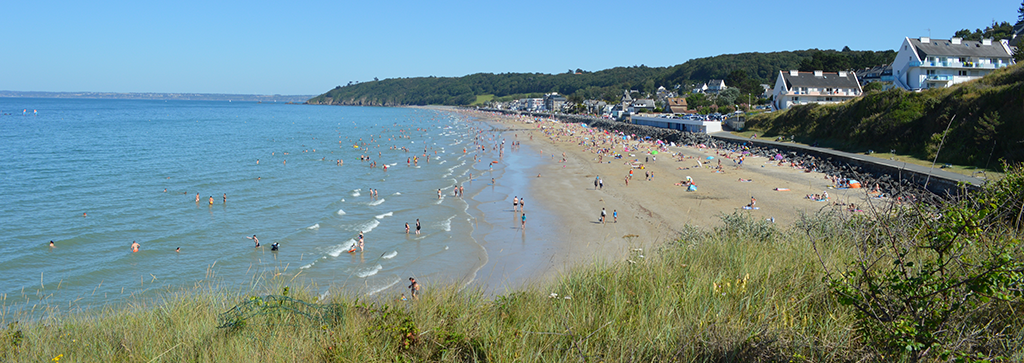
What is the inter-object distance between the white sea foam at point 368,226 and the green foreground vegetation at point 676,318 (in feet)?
50.4

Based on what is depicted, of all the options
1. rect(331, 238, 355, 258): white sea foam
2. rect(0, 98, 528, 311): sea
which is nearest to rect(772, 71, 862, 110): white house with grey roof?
rect(0, 98, 528, 311): sea

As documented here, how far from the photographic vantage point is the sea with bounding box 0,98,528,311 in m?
15.4

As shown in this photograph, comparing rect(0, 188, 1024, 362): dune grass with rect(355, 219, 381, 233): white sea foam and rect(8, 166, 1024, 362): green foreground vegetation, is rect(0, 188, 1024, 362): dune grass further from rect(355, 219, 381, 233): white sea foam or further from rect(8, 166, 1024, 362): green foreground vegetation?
rect(355, 219, 381, 233): white sea foam

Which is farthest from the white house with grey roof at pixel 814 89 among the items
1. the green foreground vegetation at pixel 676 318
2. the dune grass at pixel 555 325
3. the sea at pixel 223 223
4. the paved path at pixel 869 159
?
the dune grass at pixel 555 325

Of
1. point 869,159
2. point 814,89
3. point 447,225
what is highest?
point 814,89

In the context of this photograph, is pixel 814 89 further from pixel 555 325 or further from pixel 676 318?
pixel 555 325

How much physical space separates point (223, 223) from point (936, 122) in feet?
121

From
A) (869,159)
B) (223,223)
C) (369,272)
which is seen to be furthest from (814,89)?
(223,223)

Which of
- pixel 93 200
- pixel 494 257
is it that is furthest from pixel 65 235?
pixel 494 257

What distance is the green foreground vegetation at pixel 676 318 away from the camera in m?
3.35

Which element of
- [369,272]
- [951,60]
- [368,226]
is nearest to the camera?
[369,272]

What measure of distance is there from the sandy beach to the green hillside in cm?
548

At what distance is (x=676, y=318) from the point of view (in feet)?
14.4

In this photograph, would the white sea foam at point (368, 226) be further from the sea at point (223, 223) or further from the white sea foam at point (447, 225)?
the white sea foam at point (447, 225)
